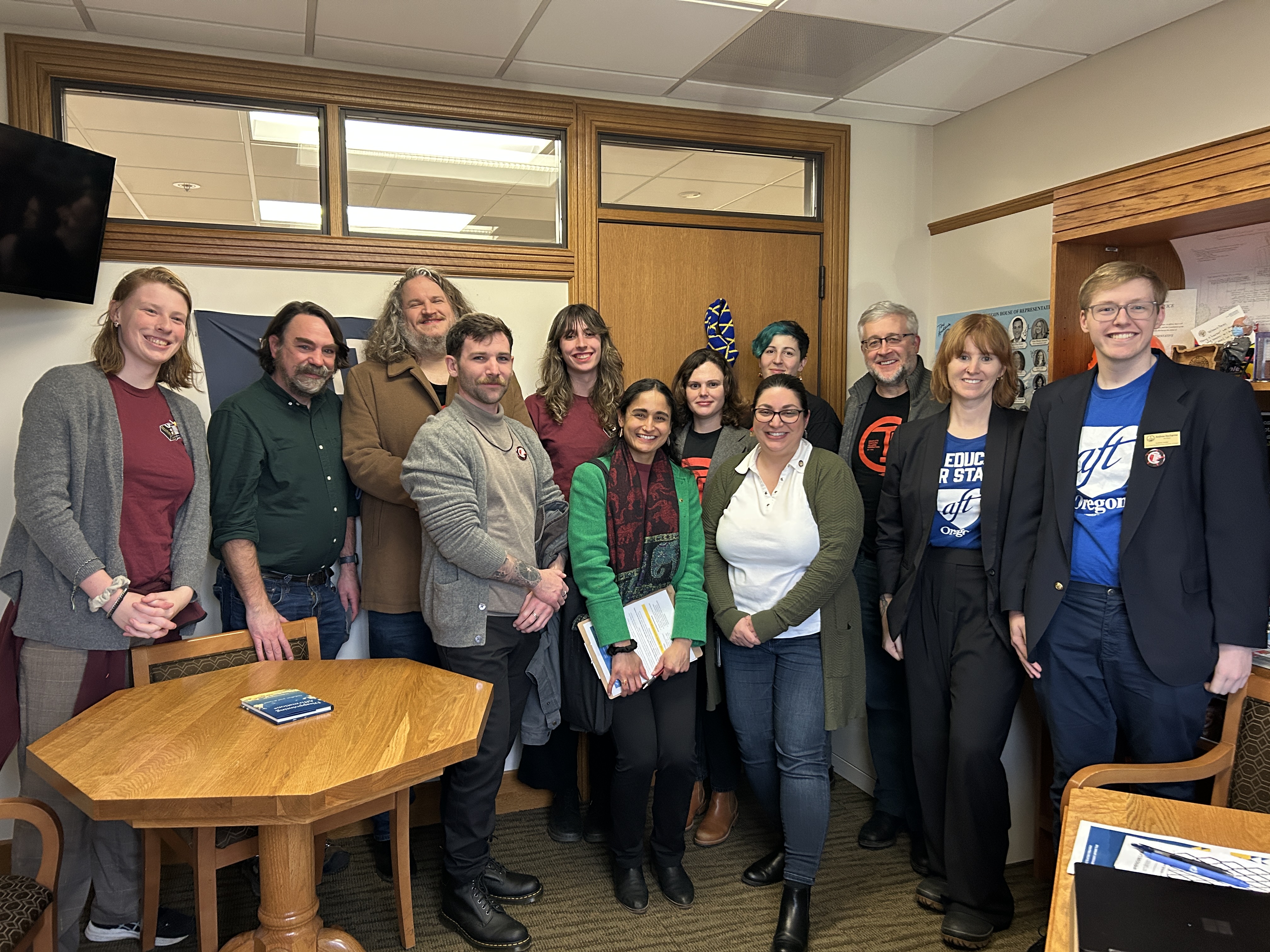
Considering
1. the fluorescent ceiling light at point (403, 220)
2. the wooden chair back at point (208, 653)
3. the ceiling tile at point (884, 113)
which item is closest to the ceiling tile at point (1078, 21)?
the ceiling tile at point (884, 113)

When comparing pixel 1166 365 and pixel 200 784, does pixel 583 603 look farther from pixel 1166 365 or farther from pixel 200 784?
pixel 1166 365

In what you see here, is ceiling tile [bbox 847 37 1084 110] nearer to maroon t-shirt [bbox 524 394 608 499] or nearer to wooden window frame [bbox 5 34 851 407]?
wooden window frame [bbox 5 34 851 407]

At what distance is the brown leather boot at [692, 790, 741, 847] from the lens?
309 cm

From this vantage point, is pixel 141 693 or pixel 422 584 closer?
pixel 141 693

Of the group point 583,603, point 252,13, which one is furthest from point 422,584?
point 252,13

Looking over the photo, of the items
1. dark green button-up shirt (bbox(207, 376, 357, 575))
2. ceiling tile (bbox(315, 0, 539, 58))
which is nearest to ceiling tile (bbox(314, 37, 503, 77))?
ceiling tile (bbox(315, 0, 539, 58))

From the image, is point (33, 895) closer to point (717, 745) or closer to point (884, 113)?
point (717, 745)

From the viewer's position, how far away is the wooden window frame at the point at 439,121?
2.95 meters

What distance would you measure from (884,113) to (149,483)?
3.28 m

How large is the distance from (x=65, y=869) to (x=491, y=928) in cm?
116

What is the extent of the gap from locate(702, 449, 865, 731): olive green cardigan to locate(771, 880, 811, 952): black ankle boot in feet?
1.59

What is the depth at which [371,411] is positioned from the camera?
2.81 m

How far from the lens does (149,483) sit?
7.78 feet

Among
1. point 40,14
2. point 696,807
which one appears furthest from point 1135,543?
point 40,14
